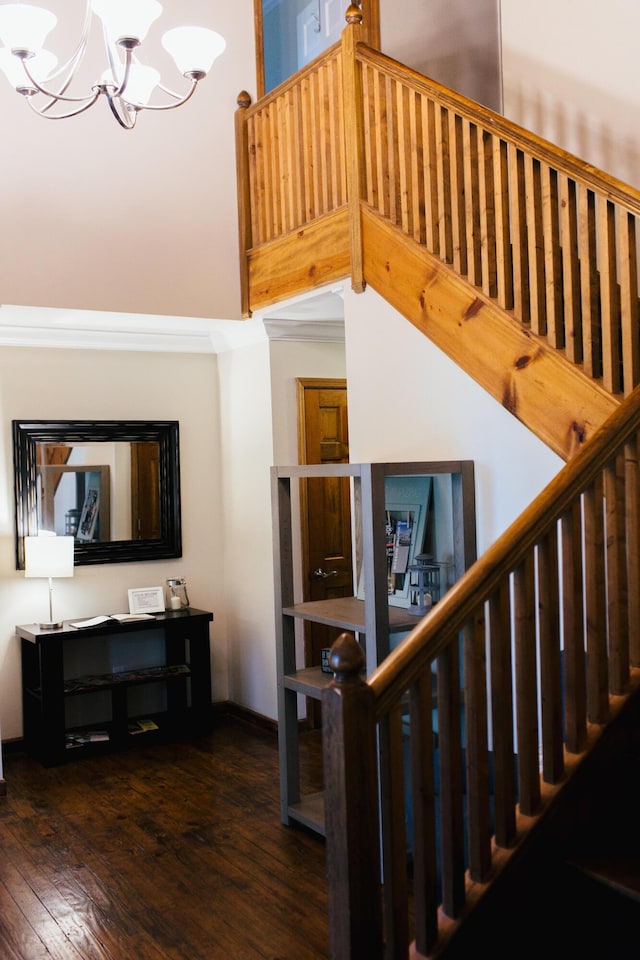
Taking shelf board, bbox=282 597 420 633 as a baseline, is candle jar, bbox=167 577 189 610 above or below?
below

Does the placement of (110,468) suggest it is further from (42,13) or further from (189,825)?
(42,13)

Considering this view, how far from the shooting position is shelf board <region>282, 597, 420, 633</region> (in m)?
3.93

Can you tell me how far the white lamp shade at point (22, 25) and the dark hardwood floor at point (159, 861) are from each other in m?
3.13

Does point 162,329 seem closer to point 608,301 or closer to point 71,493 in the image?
point 71,493

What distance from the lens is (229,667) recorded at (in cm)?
672

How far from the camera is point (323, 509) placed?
630 centimetres

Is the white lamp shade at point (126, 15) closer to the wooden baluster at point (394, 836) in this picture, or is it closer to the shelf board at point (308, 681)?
the wooden baluster at point (394, 836)

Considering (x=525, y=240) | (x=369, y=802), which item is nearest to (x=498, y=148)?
(x=525, y=240)

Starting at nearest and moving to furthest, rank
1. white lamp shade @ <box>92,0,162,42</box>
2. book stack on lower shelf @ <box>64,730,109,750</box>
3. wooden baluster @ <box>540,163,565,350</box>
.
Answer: white lamp shade @ <box>92,0,162,42</box>, wooden baluster @ <box>540,163,565,350</box>, book stack on lower shelf @ <box>64,730,109,750</box>

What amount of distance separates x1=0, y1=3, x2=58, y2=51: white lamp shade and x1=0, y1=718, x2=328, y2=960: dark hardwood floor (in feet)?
10.3

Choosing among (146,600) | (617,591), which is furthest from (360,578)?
(146,600)

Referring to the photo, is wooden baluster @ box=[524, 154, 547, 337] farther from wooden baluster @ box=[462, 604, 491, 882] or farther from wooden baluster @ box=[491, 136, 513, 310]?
wooden baluster @ box=[462, 604, 491, 882]

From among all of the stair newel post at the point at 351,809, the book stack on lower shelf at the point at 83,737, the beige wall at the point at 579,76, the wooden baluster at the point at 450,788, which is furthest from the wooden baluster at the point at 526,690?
the book stack on lower shelf at the point at 83,737

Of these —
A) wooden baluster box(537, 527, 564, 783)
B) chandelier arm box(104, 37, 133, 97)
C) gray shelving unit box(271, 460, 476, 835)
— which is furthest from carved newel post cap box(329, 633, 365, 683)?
chandelier arm box(104, 37, 133, 97)
